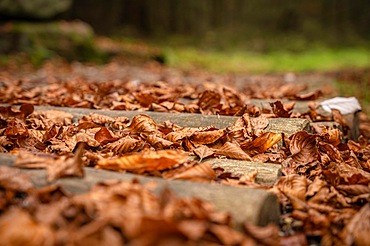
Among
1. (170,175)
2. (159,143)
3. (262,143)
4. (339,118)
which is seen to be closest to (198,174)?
(170,175)

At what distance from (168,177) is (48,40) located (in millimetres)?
7111

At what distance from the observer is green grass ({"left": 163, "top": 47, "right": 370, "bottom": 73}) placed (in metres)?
10.3

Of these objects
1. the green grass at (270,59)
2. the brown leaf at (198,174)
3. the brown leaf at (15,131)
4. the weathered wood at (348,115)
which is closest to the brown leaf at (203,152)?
the brown leaf at (198,174)

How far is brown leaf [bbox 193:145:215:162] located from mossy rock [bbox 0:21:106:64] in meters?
6.21

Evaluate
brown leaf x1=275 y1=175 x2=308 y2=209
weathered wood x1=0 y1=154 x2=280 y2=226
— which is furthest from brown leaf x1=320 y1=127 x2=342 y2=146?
weathered wood x1=0 y1=154 x2=280 y2=226

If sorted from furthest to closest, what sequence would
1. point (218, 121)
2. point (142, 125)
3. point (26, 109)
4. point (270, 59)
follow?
point (270, 59) → point (26, 109) → point (218, 121) → point (142, 125)

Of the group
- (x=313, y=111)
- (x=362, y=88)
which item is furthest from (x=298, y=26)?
(x=313, y=111)

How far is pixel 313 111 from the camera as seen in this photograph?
120 inches

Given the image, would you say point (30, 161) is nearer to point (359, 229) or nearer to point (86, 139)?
point (86, 139)

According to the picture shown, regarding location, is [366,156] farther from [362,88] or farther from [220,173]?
[362,88]

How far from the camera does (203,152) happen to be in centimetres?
206

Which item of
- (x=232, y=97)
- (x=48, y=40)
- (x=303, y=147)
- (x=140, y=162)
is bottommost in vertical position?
(x=48, y=40)

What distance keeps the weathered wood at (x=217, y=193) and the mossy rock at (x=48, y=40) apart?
653cm

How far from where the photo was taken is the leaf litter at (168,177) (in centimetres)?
124
